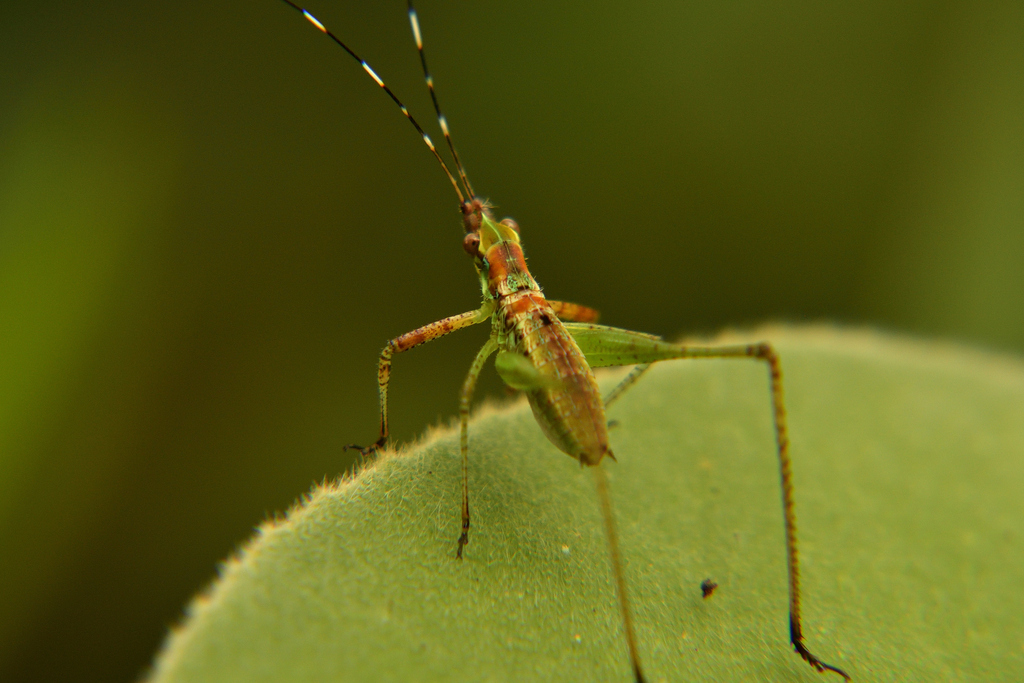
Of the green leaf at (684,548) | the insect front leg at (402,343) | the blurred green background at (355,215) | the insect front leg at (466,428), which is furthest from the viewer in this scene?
the blurred green background at (355,215)

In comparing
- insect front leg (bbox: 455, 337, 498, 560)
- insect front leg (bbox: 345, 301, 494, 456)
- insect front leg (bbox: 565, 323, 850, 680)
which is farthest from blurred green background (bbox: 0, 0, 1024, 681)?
insect front leg (bbox: 565, 323, 850, 680)

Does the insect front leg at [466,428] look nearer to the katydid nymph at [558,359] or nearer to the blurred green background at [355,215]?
the katydid nymph at [558,359]

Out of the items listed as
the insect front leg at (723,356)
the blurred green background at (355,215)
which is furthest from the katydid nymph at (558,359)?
the blurred green background at (355,215)

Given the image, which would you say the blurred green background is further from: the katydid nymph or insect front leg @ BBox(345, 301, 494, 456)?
the katydid nymph

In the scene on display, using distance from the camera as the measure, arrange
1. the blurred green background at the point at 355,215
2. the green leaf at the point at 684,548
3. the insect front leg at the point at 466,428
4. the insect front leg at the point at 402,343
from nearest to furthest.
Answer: the green leaf at the point at 684,548 → the insect front leg at the point at 466,428 → the insect front leg at the point at 402,343 → the blurred green background at the point at 355,215

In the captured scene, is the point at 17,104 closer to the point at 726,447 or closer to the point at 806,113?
the point at 726,447

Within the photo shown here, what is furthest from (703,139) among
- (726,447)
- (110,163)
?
(110,163)
